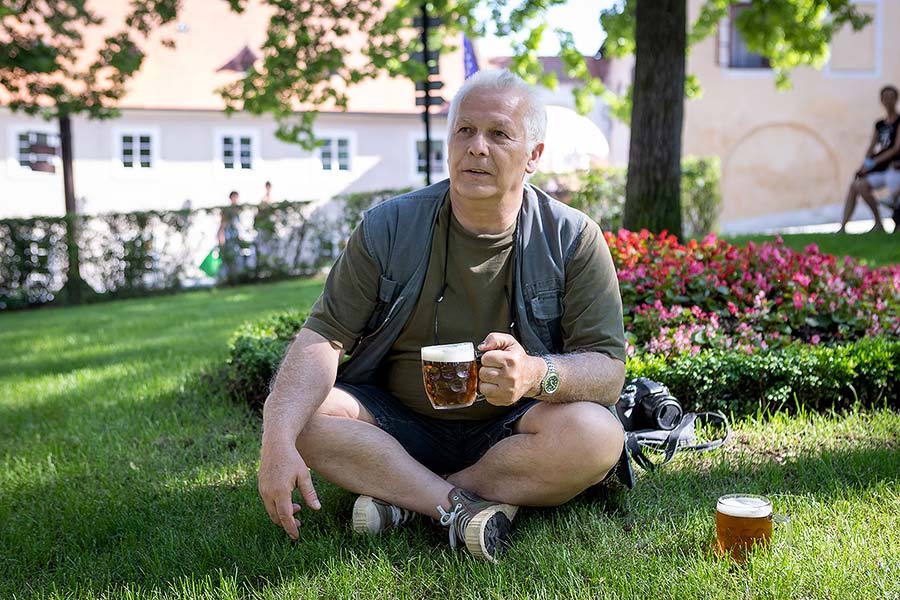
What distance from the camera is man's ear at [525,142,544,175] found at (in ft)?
11.4

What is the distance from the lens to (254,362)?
216 inches

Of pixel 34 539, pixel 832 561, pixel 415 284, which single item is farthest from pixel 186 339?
pixel 832 561

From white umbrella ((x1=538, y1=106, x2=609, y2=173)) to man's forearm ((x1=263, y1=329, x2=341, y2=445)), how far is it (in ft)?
49.8

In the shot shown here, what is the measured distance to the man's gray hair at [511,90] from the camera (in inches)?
133

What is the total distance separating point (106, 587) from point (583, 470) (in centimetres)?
166

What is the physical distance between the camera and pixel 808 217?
83.4 ft

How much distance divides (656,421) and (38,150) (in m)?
27.0

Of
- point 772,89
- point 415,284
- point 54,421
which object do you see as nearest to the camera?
point 415,284

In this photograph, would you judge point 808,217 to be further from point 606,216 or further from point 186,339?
point 186,339

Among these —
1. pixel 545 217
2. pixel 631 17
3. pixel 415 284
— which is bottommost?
pixel 415 284

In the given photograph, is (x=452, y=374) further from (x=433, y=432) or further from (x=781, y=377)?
(x=781, y=377)

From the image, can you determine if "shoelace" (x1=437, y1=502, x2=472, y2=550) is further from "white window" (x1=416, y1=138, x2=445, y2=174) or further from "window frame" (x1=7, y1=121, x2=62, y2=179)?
"white window" (x1=416, y1=138, x2=445, y2=174)

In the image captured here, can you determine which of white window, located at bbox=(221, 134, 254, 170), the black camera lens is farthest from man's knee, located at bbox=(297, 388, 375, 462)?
white window, located at bbox=(221, 134, 254, 170)

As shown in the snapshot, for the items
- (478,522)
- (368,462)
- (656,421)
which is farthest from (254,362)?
(478,522)
